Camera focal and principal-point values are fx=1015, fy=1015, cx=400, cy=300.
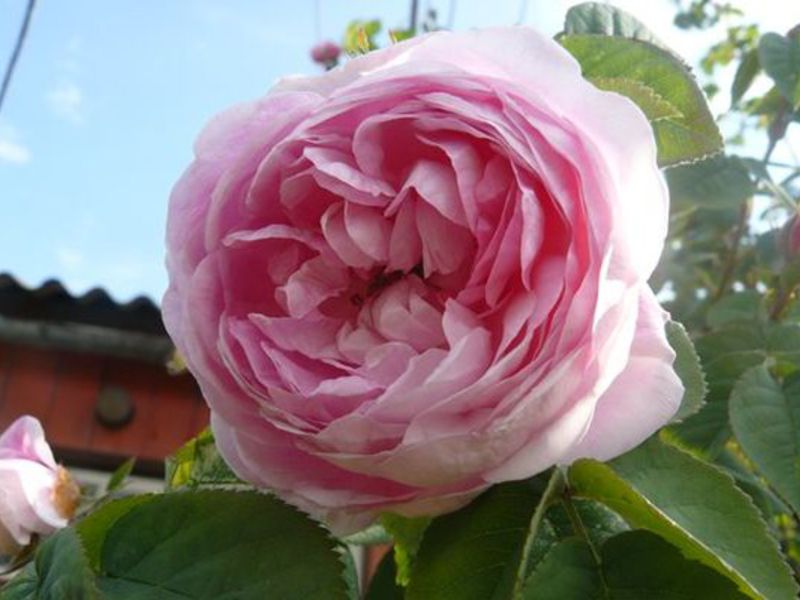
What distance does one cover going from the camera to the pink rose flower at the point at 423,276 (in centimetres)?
35

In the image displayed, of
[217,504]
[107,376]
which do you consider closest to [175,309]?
[217,504]

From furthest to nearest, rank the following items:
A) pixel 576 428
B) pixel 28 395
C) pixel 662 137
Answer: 1. pixel 28 395
2. pixel 662 137
3. pixel 576 428

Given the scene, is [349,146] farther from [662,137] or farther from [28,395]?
[28,395]

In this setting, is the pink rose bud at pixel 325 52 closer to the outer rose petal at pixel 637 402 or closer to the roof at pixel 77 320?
the roof at pixel 77 320

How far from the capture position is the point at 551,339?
1.15 feet

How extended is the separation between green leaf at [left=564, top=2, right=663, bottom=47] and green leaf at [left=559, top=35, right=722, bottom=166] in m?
0.08

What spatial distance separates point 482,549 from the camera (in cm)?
40

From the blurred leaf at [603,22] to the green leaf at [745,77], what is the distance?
51 centimetres

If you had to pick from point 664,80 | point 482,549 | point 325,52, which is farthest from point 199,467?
point 325,52

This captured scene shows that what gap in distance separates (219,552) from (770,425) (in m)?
0.42

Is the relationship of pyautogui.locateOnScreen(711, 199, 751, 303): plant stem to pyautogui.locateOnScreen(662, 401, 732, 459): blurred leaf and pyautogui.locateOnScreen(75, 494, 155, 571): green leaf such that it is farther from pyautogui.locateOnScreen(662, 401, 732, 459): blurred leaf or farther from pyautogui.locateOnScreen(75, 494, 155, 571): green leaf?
pyautogui.locateOnScreen(75, 494, 155, 571): green leaf

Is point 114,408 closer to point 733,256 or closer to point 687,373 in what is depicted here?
point 733,256

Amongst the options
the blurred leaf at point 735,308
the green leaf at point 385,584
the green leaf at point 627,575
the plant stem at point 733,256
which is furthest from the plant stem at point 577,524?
the plant stem at point 733,256

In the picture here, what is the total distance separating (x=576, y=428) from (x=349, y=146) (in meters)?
0.14
